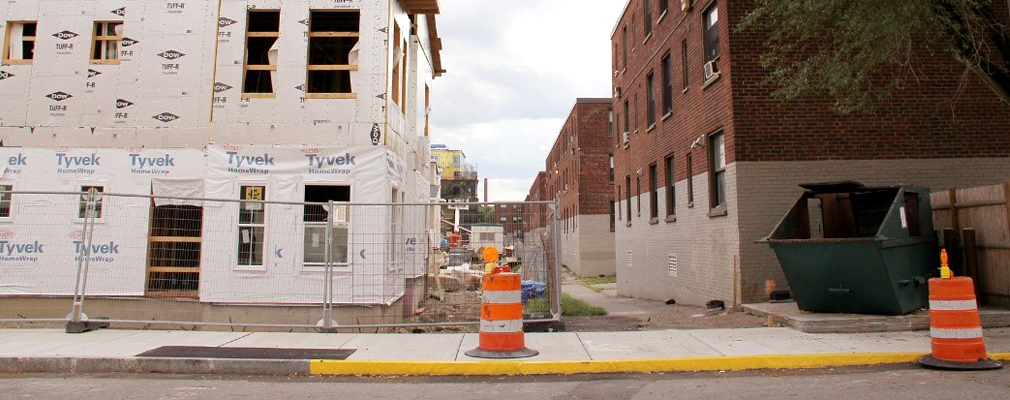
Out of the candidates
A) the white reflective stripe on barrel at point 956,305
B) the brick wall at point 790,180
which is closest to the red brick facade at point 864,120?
the brick wall at point 790,180

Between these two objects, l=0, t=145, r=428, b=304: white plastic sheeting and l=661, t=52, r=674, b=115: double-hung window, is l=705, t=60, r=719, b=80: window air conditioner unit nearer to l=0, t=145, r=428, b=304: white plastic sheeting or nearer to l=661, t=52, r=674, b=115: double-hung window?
l=661, t=52, r=674, b=115: double-hung window

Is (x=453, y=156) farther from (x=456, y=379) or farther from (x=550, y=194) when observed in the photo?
(x=456, y=379)

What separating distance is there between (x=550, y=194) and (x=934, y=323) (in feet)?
177

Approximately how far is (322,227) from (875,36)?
9.00 m

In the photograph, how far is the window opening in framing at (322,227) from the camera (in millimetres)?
10766

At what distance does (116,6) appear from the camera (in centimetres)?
1223

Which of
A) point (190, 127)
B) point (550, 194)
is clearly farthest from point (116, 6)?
point (550, 194)

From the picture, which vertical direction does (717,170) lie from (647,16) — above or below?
below

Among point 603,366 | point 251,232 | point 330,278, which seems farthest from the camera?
point 251,232

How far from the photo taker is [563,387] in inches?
255

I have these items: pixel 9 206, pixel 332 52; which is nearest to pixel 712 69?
pixel 332 52

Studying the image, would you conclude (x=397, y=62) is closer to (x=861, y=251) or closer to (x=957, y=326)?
(x=861, y=251)

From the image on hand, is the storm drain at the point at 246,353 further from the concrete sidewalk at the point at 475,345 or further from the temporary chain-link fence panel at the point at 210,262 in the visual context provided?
the temporary chain-link fence panel at the point at 210,262

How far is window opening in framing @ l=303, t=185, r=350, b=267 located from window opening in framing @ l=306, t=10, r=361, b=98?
1.72 meters
